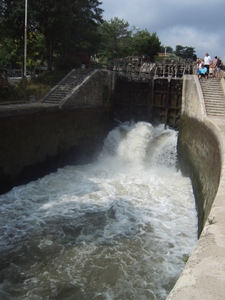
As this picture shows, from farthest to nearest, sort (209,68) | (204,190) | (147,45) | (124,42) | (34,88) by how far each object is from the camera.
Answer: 1. (124,42)
2. (147,45)
3. (34,88)
4. (209,68)
5. (204,190)

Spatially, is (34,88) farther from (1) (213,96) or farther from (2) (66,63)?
(1) (213,96)

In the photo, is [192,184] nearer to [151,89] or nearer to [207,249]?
[151,89]

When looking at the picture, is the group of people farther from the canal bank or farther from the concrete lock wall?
the concrete lock wall

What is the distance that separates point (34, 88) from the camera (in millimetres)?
16250

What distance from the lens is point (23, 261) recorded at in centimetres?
688

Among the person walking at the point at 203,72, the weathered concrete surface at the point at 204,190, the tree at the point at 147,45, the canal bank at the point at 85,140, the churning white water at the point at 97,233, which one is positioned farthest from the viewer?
the tree at the point at 147,45

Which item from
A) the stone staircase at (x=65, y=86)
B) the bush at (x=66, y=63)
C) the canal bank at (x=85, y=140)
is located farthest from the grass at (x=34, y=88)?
the canal bank at (x=85, y=140)

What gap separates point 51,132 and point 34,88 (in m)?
4.60

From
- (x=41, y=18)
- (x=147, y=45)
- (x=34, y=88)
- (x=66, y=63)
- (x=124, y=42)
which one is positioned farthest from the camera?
(x=124, y=42)

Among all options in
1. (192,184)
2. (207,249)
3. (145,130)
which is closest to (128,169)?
(145,130)

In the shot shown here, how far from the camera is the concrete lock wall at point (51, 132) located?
10.8 metres

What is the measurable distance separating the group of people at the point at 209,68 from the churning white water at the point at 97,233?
365cm

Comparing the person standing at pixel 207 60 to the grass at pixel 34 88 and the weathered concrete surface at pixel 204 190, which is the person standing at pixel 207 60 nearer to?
the weathered concrete surface at pixel 204 190

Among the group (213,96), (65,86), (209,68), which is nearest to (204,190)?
(213,96)
